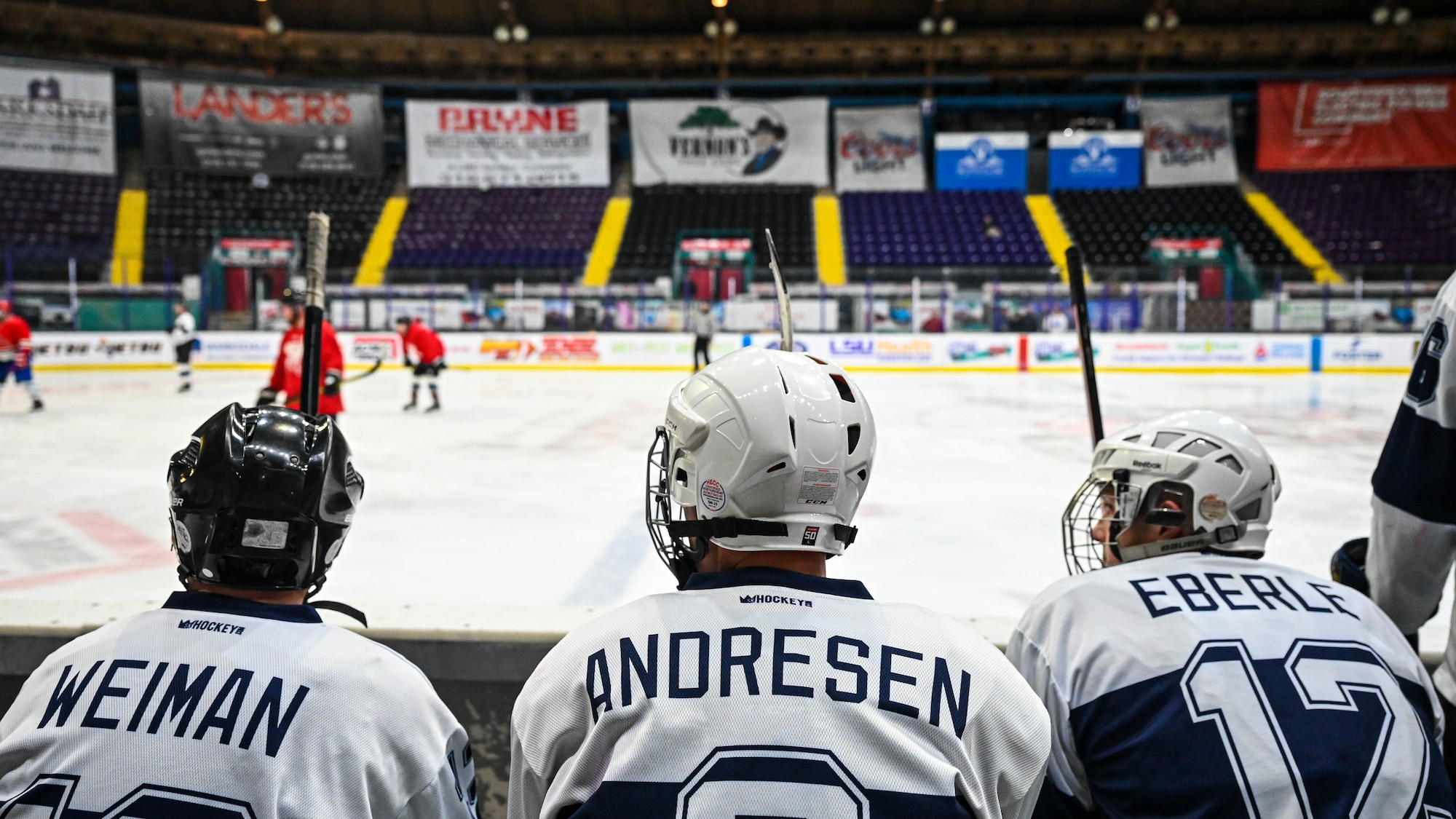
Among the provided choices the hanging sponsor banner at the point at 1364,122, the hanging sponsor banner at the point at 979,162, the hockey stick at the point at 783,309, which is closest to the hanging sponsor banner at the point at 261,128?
the hanging sponsor banner at the point at 979,162

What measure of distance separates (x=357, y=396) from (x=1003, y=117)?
71.4ft

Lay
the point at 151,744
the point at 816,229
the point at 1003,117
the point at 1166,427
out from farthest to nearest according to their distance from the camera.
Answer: the point at 1003,117 < the point at 816,229 < the point at 1166,427 < the point at 151,744

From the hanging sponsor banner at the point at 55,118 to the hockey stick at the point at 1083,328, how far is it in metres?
25.9

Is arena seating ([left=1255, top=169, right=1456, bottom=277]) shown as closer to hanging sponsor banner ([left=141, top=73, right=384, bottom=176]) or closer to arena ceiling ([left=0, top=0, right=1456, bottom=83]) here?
arena ceiling ([left=0, top=0, right=1456, bottom=83])

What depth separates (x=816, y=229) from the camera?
81.4 ft

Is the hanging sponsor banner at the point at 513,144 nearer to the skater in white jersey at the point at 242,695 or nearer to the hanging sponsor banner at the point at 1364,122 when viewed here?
the hanging sponsor banner at the point at 1364,122

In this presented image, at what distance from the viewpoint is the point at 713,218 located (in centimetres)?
2488

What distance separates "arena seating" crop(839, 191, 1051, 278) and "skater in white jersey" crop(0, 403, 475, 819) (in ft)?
68.9

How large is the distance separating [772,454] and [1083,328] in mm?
1891

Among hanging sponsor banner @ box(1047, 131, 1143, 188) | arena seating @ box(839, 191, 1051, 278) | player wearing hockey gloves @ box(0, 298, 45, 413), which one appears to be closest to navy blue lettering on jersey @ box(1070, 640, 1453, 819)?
player wearing hockey gloves @ box(0, 298, 45, 413)

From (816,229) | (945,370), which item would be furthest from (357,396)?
(816,229)

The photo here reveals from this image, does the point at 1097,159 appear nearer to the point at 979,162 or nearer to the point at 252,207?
the point at 979,162

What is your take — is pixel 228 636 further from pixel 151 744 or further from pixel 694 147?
pixel 694 147

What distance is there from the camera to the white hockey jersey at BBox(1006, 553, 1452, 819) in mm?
1229
